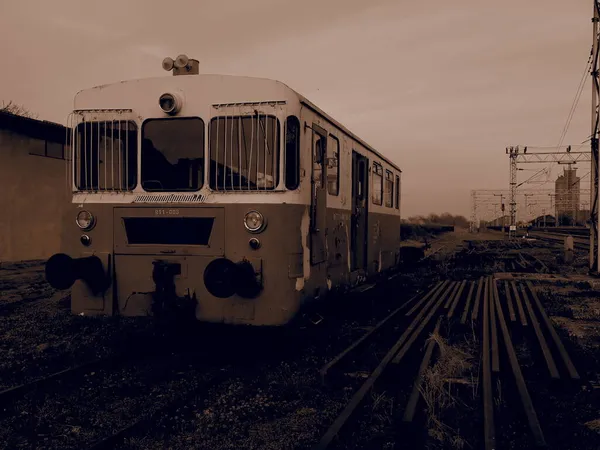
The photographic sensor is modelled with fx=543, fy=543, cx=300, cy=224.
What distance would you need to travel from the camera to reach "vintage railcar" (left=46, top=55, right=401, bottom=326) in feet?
19.4

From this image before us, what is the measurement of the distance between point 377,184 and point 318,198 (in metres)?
4.65

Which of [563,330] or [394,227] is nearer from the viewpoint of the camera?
[563,330]

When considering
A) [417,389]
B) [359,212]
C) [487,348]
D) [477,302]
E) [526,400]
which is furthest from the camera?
[359,212]

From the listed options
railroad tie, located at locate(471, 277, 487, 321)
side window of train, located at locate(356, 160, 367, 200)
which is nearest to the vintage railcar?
railroad tie, located at locate(471, 277, 487, 321)

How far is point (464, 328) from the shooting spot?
7.49 m

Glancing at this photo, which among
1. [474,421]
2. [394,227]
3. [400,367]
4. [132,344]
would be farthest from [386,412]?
[394,227]

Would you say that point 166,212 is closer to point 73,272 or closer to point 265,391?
point 73,272

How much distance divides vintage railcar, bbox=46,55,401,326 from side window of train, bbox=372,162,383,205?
4.16 m

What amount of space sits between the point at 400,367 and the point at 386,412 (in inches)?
39.5

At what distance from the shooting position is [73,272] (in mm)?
6078

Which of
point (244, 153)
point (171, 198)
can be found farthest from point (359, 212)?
point (171, 198)

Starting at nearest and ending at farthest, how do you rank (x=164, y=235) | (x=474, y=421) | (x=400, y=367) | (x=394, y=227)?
(x=474, y=421) < (x=400, y=367) < (x=164, y=235) < (x=394, y=227)

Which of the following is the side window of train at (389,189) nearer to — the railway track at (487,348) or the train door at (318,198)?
the railway track at (487,348)

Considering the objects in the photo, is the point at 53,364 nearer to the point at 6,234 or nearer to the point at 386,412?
the point at 386,412
